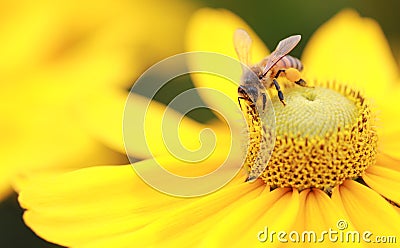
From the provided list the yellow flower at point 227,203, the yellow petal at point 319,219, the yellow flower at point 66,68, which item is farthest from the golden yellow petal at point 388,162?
the yellow flower at point 66,68

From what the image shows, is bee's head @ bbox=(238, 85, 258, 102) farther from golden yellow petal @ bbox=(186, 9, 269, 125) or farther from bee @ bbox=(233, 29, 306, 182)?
golden yellow petal @ bbox=(186, 9, 269, 125)

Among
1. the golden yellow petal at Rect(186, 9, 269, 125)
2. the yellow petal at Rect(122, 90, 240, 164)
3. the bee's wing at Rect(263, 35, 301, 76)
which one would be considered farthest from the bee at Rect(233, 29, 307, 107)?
the golden yellow petal at Rect(186, 9, 269, 125)

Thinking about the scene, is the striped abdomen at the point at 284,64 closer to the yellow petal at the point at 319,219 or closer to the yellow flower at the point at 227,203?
the yellow flower at the point at 227,203

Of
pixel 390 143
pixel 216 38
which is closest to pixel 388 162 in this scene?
pixel 390 143

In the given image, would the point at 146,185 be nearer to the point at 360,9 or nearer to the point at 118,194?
the point at 118,194

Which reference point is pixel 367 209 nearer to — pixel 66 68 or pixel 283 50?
pixel 283 50

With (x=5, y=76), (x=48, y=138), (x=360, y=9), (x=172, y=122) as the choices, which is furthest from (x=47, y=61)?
(x=360, y=9)
